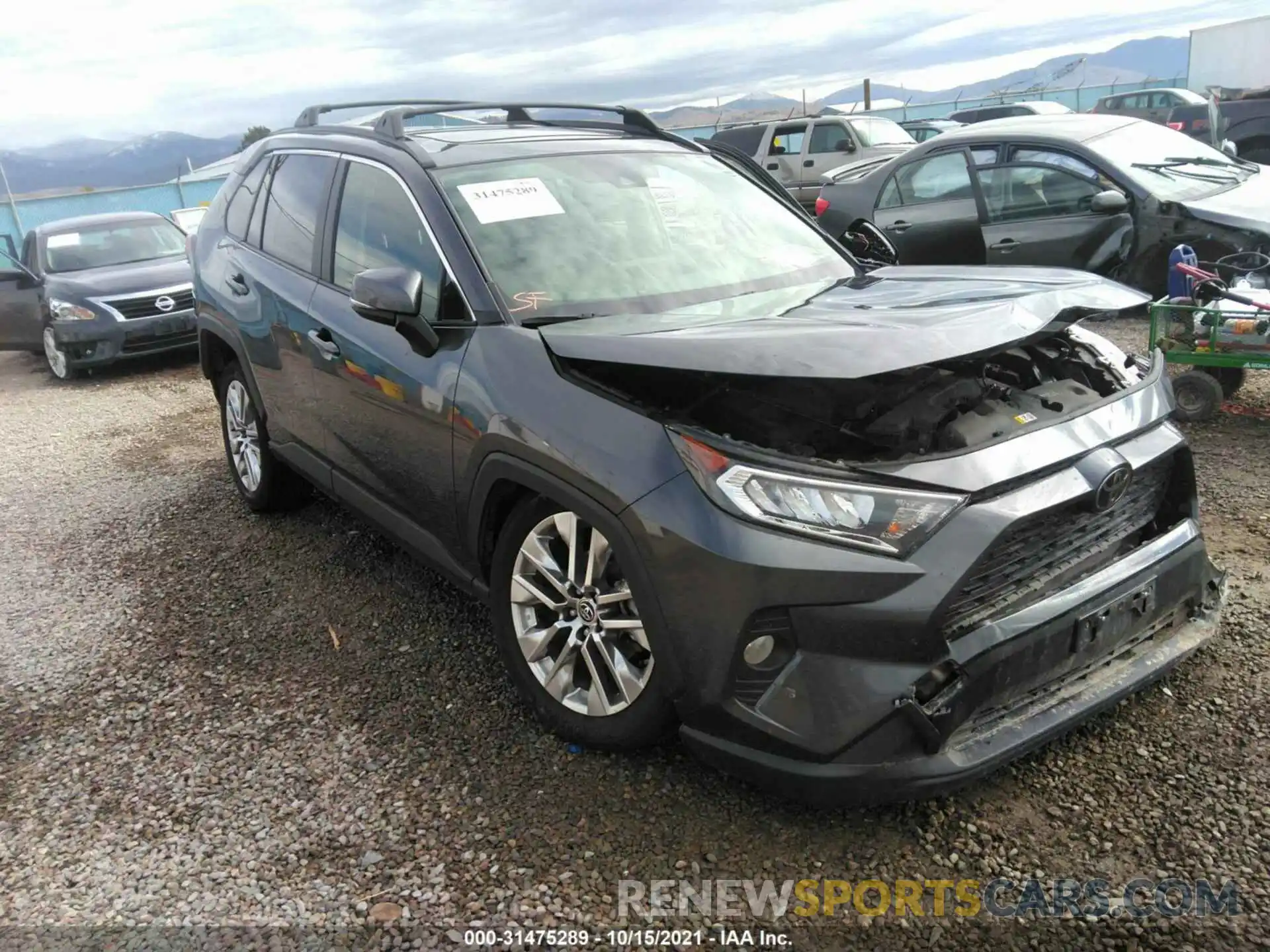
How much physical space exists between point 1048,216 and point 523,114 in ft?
15.7

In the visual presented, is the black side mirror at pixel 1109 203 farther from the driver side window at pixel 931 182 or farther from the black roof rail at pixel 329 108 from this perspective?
the black roof rail at pixel 329 108

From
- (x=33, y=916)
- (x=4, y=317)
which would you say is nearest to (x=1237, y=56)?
(x=4, y=317)

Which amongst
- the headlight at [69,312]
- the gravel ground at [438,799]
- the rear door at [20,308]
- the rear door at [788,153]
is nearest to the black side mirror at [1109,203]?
the gravel ground at [438,799]

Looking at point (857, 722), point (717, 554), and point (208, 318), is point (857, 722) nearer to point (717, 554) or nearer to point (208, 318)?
point (717, 554)

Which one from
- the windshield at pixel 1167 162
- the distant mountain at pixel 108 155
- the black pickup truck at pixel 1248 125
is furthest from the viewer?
the distant mountain at pixel 108 155

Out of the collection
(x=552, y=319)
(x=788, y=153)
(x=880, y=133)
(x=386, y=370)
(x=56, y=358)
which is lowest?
(x=56, y=358)

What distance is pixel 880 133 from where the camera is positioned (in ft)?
53.8

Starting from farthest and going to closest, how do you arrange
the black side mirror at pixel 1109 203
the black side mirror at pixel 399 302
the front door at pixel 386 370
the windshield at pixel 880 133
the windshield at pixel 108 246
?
the windshield at pixel 880 133 → the windshield at pixel 108 246 → the black side mirror at pixel 1109 203 → the front door at pixel 386 370 → the black side mirror at pixel 399 302

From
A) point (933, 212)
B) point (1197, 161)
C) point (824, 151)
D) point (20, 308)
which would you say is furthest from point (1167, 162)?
point (20, 308)

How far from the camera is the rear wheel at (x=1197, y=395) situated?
514 centimetres

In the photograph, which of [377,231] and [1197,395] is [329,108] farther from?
[1197,395]

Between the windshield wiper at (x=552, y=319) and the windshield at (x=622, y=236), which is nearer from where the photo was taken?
the windshield wiper at (x=552, y=319)

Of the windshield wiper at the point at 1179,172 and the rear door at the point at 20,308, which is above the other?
the windshield wiper at the point at 1179,172

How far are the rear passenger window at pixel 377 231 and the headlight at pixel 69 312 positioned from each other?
22.1ft
